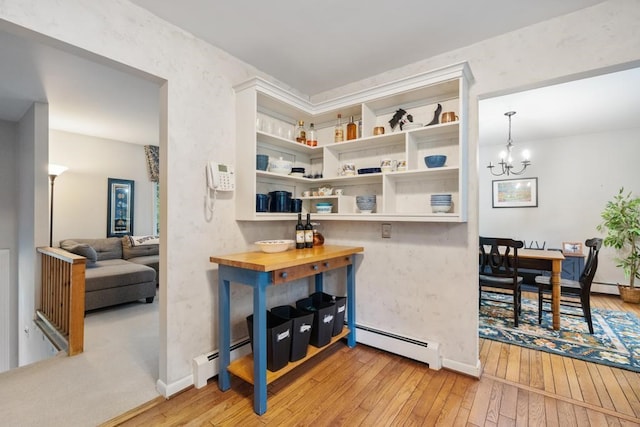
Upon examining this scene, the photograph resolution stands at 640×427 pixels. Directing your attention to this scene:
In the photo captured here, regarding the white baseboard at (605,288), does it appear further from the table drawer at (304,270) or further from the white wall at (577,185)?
the table drawer at (304,270)

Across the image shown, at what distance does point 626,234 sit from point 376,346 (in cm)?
440

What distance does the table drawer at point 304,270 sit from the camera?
184 cm

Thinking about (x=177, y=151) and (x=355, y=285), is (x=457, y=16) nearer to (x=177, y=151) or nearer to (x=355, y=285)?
(x=177, y=151)

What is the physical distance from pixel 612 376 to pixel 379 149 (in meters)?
2.48

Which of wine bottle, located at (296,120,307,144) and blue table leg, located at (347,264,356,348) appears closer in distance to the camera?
blue table leg, located at (347,264,356,348)

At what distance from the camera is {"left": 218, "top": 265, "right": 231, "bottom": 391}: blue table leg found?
2.00 metres

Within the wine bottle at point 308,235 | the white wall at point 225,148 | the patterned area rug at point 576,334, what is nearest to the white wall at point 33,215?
the white wall at point 225,148

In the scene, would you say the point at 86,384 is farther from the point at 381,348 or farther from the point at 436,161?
the point at 436,161

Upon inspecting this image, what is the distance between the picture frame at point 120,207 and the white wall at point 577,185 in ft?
22.4

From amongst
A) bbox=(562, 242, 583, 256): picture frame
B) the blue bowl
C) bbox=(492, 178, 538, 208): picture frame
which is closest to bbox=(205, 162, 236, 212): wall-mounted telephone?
the blue bowl

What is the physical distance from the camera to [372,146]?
2670 mm

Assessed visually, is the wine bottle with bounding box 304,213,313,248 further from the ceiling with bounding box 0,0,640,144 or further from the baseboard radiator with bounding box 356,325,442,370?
the ceiling with bounding box 0,0,640,144

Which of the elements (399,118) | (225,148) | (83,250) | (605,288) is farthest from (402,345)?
(605,288)

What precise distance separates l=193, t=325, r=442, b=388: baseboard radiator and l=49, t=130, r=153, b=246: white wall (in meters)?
4.07
